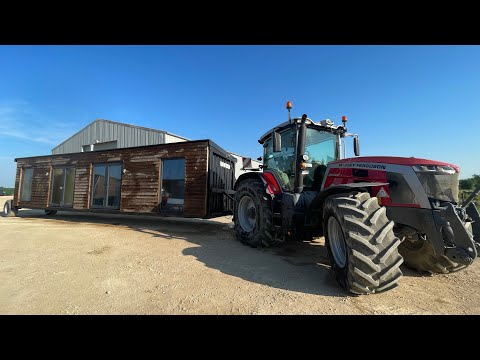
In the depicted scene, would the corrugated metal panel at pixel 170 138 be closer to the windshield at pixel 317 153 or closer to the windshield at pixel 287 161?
the windshield at pixel 287 161

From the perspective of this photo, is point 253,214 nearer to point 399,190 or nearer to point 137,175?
point 399,190

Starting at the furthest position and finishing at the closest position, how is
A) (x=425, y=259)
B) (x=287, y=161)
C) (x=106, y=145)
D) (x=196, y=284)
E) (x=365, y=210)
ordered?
(x=106, y=145) → (x=287, y=161) → (x=425, y=259) → (x=196, y=284) → (x=365, y=210)

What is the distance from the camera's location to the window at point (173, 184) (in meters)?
8.88

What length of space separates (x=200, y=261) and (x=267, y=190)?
2163mm

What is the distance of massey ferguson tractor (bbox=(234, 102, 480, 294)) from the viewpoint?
2990mm

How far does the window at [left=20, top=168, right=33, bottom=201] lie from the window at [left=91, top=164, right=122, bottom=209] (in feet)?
16.5

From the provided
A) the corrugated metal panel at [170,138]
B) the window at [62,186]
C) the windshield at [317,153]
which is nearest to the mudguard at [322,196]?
the windshield at [317,153]

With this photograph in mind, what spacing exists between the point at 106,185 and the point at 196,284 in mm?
8747

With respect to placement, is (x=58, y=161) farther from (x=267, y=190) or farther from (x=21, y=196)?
(x=267, y=190)

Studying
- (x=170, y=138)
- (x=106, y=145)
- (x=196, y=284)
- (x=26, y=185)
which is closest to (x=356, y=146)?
(x=196, y=284)

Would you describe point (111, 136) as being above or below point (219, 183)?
above

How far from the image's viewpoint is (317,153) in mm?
5605

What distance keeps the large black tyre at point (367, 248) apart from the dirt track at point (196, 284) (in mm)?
272

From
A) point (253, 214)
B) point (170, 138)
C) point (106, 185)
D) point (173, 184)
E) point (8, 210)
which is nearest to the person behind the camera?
point (253, 214)
